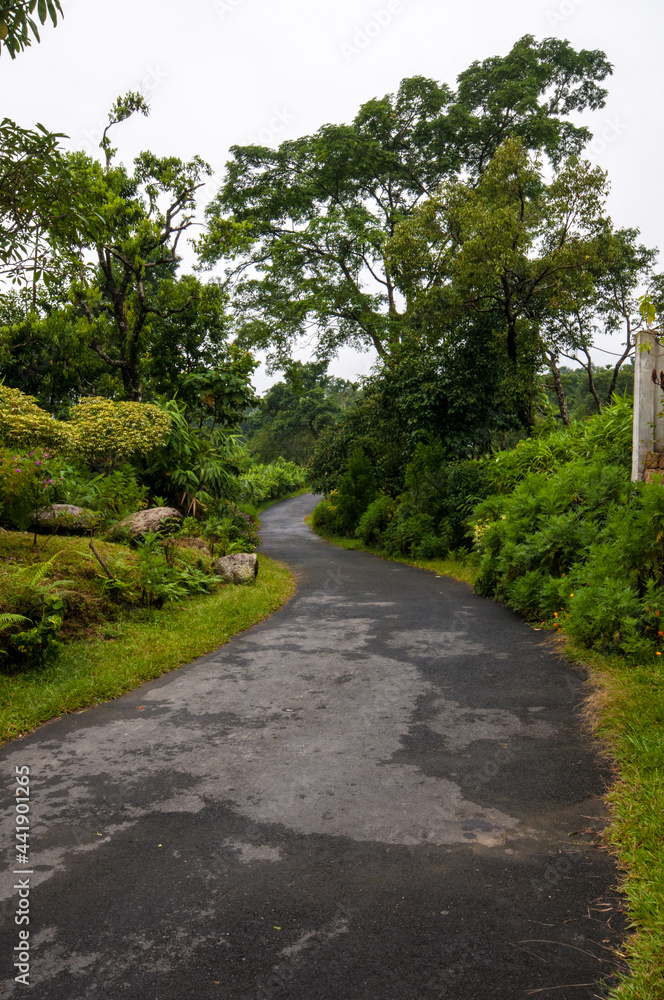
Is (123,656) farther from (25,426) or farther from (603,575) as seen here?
(603,575)

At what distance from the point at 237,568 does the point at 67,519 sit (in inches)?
111

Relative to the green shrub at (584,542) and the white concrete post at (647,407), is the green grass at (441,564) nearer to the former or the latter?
the green shrub at (584,542)

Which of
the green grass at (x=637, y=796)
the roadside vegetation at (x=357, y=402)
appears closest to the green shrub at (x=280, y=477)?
the roadside vegetation at (x=357, y=402)

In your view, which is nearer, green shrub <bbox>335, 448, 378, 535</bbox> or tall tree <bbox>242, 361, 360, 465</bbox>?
green shrub <bbox>335, 448, 378, 535</bbox>

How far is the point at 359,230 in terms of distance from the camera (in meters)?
22.5

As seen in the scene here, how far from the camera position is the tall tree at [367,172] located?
901 inches

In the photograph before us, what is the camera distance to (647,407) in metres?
7.82

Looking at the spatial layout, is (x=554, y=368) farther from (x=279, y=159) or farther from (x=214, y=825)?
(x=214, y=825)

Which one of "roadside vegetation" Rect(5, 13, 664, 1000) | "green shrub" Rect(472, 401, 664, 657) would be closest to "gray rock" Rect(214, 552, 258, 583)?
"roadside vegetation" Rect(5, 13, 664, 1000)

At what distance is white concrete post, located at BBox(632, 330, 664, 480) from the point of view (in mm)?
7738

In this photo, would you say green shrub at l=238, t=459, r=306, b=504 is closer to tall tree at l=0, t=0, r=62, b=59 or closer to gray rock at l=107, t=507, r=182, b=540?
gray rock at l=107, t=507, r=182, b=540

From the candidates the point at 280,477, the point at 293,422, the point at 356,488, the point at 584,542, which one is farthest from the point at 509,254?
the point at 293,422

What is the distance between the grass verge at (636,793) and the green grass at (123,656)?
160 inches

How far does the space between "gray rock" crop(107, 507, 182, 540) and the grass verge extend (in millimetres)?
6574
